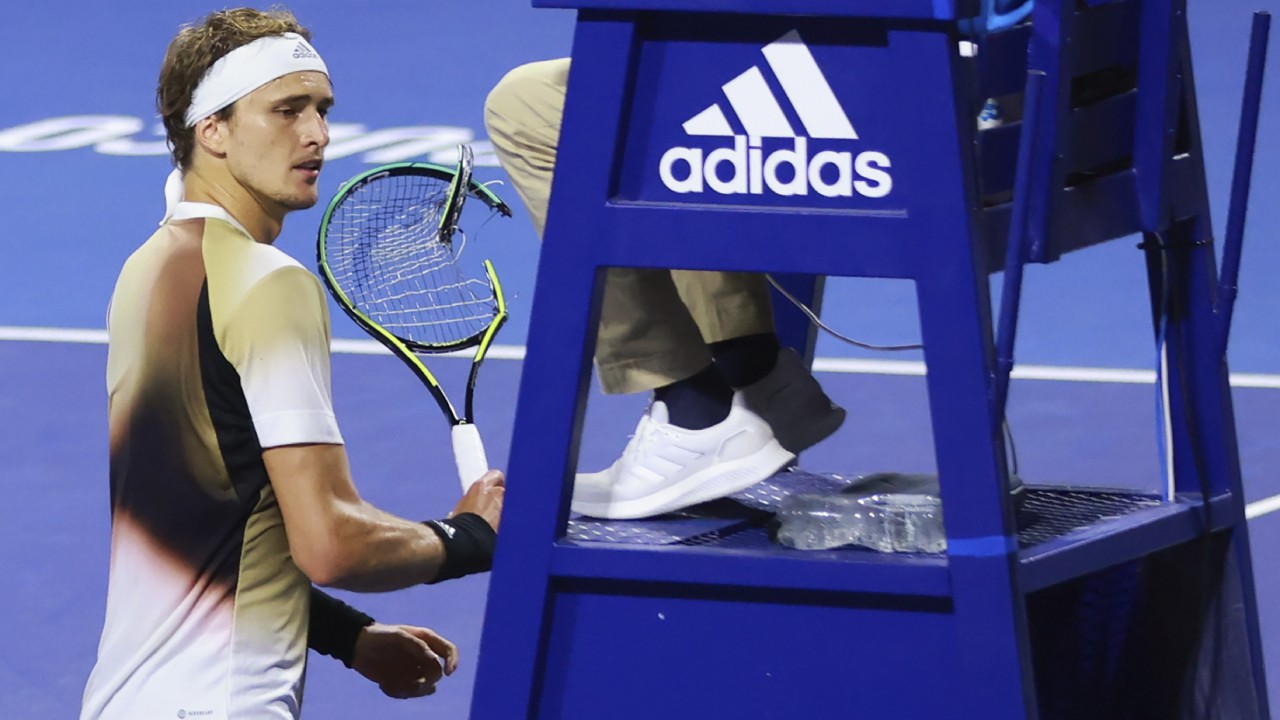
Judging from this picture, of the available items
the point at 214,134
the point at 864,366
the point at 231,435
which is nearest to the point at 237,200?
the point at 214,134

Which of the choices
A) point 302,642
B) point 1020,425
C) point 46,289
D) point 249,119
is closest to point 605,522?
point 302,642

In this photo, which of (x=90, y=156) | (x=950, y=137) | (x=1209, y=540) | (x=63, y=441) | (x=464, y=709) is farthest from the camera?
(x=90, y=156)

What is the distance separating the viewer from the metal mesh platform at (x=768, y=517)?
2693 mm

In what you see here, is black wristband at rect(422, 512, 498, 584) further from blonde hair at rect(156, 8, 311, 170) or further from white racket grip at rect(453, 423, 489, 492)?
blonde hair at rect(156, 8, 311, 170)

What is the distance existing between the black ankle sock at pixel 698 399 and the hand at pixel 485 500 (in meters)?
0.39

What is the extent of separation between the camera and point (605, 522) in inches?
110

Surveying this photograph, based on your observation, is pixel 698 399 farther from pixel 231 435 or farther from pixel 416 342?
pixel 416 342

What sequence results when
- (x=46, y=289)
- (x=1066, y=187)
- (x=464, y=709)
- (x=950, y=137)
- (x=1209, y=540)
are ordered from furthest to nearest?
(x=46, y=289), (x=464, y=709), (x=1209, y=540), (x=1066, y=187), (x=950, y=137)

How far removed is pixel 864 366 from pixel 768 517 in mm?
4864

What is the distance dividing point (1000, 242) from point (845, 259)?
1.16 feet

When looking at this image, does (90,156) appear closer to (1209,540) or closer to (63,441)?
(63,441)

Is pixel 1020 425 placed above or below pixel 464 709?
above

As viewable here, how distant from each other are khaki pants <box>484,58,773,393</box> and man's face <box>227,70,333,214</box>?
0.91 feet

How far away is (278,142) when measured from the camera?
3061 mm
